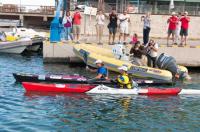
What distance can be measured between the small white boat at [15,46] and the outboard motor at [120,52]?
983cm

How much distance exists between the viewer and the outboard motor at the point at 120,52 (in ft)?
79.1

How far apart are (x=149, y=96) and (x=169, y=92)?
833 millimetres

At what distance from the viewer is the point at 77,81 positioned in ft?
66.6

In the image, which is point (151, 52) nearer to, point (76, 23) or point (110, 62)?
point (110, 62)

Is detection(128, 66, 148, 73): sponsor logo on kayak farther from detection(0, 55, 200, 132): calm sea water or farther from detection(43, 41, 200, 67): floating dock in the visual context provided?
detection(0, 55, 200, 132): calm sea water

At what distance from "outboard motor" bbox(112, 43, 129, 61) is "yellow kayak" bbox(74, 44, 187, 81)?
24cm

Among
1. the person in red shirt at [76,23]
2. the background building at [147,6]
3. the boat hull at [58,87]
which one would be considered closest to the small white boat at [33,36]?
the background building at [147,6]

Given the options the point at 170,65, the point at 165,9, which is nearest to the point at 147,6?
the point at 165,9

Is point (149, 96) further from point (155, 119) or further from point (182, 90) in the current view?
point (155, 119)

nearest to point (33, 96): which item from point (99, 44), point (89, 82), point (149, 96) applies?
point (89, 82)

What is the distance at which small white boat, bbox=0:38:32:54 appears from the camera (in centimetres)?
3253

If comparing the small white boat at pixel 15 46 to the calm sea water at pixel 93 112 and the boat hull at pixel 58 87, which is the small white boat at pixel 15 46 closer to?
the calm sea water at pixel 93 112

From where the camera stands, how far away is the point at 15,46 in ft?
107

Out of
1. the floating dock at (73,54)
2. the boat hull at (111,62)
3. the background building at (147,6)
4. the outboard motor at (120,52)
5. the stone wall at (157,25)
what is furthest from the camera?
the background building at (147,6)
